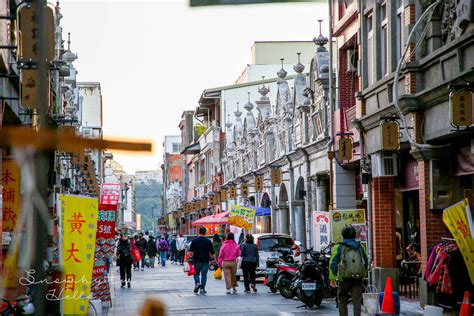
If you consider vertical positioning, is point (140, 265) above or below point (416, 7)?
below

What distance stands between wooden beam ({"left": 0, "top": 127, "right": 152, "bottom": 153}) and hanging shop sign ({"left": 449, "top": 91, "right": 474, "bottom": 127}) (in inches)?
548

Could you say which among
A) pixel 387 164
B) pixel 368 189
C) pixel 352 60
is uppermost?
pixel 352 60

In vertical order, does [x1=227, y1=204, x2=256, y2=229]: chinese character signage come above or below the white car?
above

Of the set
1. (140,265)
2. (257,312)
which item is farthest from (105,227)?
(140,265)

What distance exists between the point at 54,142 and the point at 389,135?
18633mm

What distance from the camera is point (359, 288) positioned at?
1638 centimetres

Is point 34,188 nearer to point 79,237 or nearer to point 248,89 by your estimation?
point 79,237

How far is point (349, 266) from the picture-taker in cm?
1611

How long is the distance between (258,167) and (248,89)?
20695mm

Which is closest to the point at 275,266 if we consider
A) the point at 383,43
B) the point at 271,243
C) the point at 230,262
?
the point at 230,262

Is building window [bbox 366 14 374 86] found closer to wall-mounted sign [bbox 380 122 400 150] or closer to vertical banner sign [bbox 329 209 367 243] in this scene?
vertical banner sign [bbox 329 209 367 243]

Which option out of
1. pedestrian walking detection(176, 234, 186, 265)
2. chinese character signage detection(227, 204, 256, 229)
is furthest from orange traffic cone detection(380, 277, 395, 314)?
pedestrian walking detection(176, 234, 186, 265)

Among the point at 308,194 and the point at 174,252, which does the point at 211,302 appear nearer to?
the point at 308,194

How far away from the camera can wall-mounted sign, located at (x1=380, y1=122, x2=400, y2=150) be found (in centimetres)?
2200
